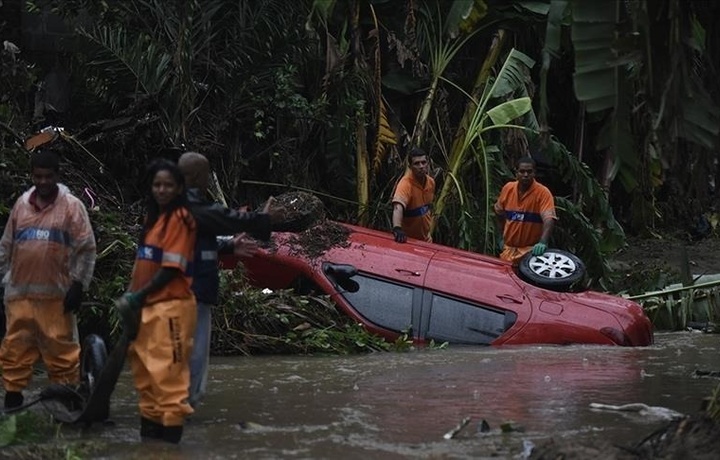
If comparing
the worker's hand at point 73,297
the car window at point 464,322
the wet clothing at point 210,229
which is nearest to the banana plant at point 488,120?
the car window at point 464,322

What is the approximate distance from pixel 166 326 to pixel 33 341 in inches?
57.7

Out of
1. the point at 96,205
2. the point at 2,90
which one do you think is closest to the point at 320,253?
the point at 96,205

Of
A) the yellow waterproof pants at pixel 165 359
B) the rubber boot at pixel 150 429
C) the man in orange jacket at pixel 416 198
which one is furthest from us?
the man in orange jacket at pixel 416 198

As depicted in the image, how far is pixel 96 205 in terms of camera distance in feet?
37.6

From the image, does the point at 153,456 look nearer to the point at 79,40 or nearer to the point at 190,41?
the point at 190,41

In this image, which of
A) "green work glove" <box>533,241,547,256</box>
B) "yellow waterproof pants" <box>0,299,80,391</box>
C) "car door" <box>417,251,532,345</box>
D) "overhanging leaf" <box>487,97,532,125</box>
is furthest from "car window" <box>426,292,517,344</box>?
"overhanging leaf" <box>487,97,532,125</box>

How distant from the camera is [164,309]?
22.3 ft

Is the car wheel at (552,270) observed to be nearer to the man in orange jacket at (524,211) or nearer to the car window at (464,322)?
the car window at (464,322)

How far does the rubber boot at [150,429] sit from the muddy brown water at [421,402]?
3.4 inches

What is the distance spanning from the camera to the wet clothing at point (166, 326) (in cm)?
673

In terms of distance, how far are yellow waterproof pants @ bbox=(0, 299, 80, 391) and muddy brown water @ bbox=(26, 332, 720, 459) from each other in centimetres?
49

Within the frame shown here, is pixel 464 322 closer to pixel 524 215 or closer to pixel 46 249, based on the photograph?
pixel 524 215

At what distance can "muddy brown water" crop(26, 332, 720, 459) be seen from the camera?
6.82 m

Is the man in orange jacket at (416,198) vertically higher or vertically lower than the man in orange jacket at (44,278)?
higher
